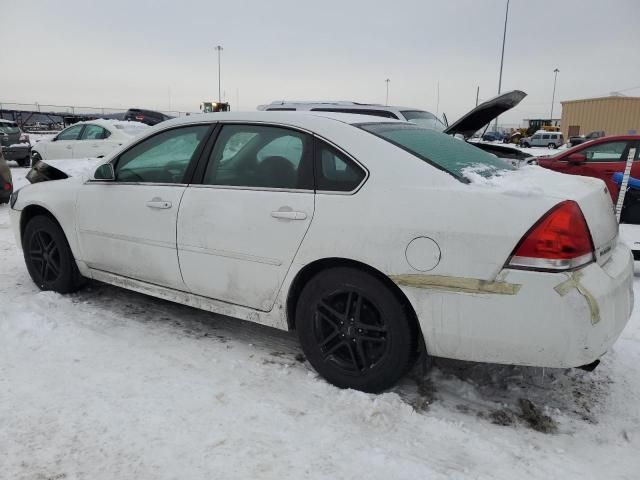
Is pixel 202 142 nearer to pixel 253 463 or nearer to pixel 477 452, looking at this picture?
pixel 253 463

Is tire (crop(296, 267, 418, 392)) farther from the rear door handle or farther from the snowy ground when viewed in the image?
the rear door handle

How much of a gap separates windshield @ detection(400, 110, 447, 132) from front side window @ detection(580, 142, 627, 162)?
2535 millimetres

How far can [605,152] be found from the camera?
28.5 feet

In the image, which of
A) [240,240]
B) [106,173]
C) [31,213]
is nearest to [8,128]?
[31,213]

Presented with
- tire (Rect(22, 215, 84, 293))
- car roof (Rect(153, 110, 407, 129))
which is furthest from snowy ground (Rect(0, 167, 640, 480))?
car roof (Rect(153, 110, 407, 129))

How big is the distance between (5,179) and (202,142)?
6.48 metres

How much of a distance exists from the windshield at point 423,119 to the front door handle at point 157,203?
6.44 meters

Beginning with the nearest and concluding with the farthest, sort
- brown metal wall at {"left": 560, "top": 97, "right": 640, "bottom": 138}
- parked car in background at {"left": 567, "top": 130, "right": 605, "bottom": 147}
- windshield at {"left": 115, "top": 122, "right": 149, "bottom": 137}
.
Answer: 1. windshield at {"left": 115, "top": 122, "right": 149, "bottom": 137}
2. parked car in background at {"left": 567, "top": 130, "right": 605, "bottom": 147}
3. brown metal wall at {"left": 560, "top": 97, "right": 640, "bottom": 138}

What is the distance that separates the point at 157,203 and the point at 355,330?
159 cm

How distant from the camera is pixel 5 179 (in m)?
8.23

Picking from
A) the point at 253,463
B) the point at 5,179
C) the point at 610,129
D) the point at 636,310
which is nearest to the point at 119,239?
the point at 253,463

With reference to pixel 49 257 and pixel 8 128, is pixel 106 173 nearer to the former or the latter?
pixel 49 257

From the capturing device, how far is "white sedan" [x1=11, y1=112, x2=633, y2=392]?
229 centimetres

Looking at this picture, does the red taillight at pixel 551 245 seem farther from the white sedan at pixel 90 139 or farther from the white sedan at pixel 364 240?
the white sedan at pixel 90 139
